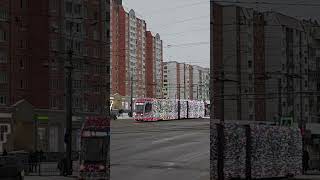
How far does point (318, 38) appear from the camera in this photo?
4806 cm

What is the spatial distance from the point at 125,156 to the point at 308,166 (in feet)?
53.7

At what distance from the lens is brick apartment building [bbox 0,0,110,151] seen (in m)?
44.1

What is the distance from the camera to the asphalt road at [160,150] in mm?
43750

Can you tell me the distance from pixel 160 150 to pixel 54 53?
16.6m

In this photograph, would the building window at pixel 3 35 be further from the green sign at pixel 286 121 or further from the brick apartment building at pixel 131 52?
the green sign at pixel 286 121

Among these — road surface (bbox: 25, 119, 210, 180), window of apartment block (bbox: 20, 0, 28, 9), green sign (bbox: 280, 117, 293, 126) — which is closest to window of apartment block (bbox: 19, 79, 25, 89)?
window of apartment block (bbox: 20, 0, 28, 9)

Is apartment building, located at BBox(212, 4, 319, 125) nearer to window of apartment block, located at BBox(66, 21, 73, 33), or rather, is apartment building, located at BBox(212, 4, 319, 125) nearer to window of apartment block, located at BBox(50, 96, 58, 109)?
window of apartment block, located at BBox(66, 21, 73, 33)

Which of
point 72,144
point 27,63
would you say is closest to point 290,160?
point 72,144

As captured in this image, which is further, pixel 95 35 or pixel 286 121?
pixel 95 35

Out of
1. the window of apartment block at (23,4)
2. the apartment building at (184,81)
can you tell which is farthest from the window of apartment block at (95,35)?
the apartment building at (184,81)

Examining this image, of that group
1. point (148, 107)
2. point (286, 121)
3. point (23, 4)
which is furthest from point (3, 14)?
point (148, 107)

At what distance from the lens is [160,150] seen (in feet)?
189

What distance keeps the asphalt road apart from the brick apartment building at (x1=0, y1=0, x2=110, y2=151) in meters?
6.12

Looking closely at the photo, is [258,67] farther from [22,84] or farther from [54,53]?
[22,84]
